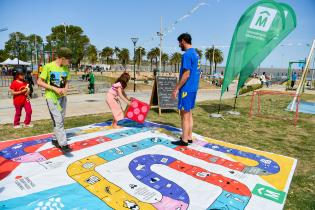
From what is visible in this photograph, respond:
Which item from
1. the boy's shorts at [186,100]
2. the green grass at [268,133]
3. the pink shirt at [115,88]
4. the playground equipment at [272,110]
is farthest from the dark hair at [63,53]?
the playground equipment at [272,110]

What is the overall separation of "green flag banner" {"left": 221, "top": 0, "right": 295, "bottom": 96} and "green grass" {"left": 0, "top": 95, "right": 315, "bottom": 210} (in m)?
1.72

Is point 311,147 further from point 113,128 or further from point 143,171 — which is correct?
point 113,128

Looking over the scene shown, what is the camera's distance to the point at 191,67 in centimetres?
449

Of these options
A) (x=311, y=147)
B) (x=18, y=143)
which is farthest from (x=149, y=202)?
(x=311, y=147)

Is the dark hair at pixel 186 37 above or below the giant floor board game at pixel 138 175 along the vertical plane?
above

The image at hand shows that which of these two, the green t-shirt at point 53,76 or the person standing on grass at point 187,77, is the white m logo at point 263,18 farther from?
the green t-shirt at point 53,76

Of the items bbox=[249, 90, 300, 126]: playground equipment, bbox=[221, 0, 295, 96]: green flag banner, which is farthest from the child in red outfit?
bbox=[249, 90, 300, 126]: playground equipment

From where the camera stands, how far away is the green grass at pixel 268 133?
11.4 ft

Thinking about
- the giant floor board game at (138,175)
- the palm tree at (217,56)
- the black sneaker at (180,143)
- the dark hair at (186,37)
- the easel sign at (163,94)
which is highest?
the palm tree at (217,56)

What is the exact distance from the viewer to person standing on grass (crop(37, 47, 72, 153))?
394cm

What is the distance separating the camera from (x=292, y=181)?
3.65m

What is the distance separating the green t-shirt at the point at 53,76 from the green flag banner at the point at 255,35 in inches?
210

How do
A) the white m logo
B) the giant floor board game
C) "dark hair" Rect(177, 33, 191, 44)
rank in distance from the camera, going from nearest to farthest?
the giant floor board game
"dark hair" Rect(177, 33, 191, 44)
the white m logo

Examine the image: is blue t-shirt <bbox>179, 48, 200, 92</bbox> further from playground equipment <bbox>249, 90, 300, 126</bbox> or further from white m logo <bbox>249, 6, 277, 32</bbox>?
playground equipment <bbox>249, 90, 300, 126</bbox>
